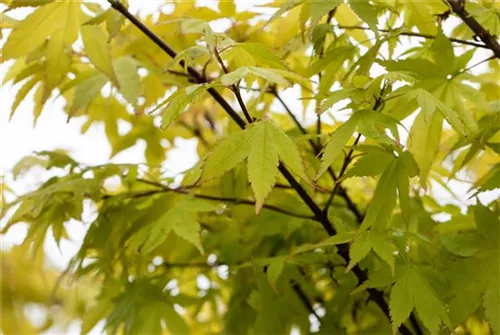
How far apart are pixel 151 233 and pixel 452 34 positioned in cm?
44

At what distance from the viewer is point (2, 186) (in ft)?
3.02

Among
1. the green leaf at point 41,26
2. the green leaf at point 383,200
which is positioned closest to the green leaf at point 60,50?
the green leaf at point 41,26

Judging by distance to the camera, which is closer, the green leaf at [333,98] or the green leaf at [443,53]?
the green leaf at [333,98]

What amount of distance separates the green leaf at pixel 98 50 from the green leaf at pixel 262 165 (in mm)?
254

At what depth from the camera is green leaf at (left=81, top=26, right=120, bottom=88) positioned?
74cm

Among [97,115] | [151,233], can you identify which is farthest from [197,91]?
[97,115]

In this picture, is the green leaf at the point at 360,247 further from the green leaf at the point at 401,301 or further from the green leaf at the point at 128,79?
the green leaf at the point at 128,79

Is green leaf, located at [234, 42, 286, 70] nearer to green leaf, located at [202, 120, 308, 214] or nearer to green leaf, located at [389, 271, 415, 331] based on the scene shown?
green leaf, located at [202, 120, 308, 214]

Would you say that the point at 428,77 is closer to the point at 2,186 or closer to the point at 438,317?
the point at 438,317

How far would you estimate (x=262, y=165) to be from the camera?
0.54 meters

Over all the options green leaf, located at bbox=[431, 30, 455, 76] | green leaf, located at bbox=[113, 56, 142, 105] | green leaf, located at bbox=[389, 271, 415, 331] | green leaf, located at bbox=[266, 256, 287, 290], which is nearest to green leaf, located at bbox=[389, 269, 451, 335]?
green leaf, located at bbox=[389, 271, 415, 331]

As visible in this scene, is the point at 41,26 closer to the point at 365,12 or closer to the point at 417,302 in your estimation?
the point at 365,12

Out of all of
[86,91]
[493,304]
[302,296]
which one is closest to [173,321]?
[302,296]

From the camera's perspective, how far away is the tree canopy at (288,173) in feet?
1.87
